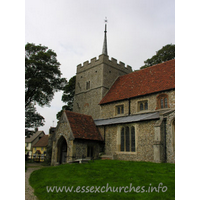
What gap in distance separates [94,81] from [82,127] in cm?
881

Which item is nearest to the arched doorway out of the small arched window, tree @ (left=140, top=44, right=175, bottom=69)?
the small arched window

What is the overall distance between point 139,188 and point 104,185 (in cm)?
145

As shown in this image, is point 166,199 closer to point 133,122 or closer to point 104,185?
point 104,185

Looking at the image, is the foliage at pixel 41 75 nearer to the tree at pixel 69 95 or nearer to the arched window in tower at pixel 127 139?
the tree at pixel 69 95

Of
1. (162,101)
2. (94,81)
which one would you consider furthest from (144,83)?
(94,81)

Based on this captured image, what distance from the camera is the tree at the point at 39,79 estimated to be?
2308cm

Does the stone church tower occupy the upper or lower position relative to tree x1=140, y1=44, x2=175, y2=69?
lower

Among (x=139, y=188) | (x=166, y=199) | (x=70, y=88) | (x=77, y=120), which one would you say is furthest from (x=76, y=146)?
(x=70, y=88)

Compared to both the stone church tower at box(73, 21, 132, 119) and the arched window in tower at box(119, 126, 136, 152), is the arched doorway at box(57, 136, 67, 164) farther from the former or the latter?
the stone church tower at box(73, 21, 132, 119)

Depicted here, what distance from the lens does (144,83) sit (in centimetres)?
1955

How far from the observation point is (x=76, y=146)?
51.6 ft

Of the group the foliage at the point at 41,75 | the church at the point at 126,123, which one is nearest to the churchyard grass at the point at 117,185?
the church at the point at 126,123

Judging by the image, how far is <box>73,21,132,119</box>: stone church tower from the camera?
77.0 ft

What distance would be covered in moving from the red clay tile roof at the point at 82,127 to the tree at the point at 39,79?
7562mm
